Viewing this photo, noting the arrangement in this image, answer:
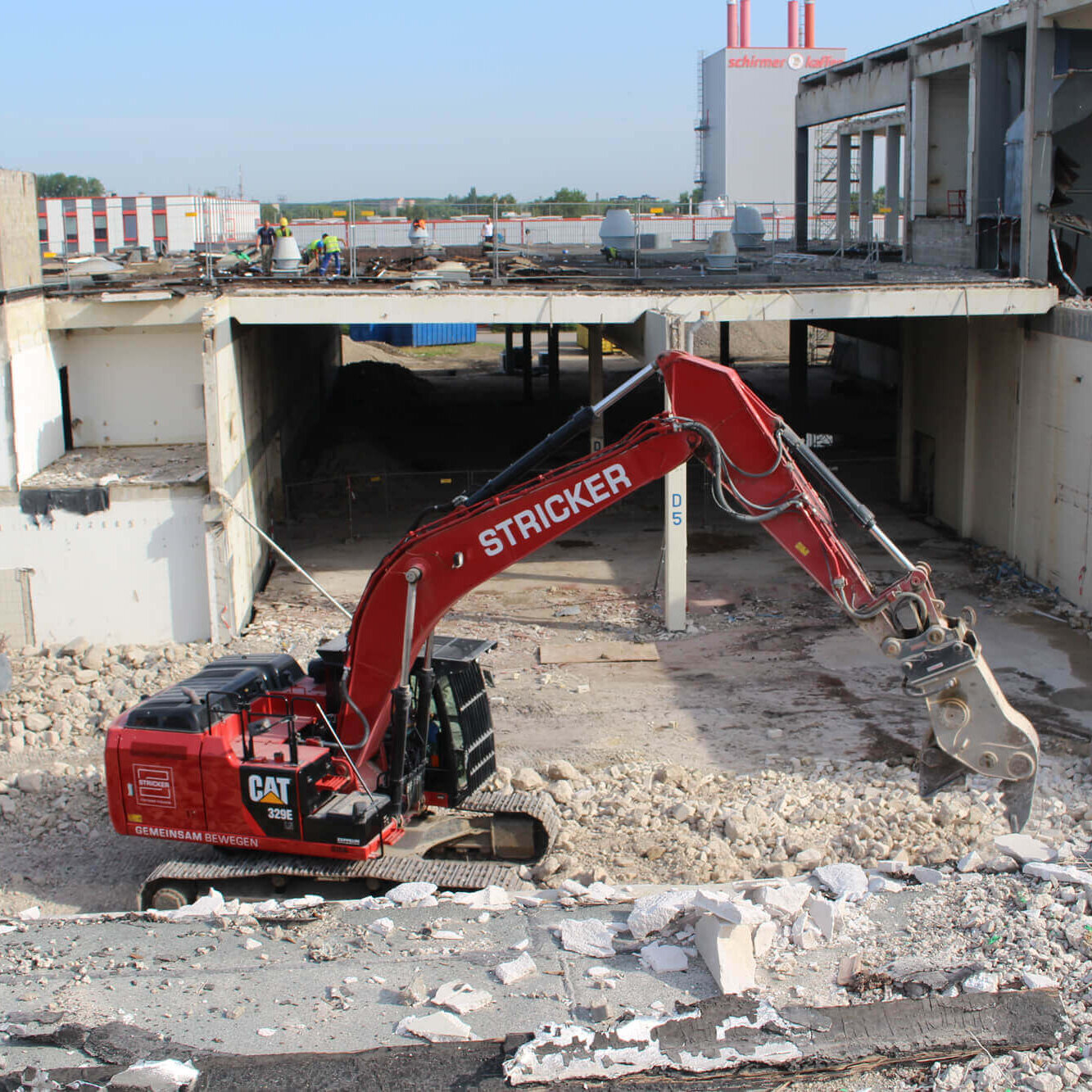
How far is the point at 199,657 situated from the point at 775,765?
8355mm

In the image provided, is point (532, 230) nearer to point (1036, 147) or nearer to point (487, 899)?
point (1036, 147)

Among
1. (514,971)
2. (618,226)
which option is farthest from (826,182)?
(514,971)

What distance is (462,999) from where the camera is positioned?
8445 millimetres

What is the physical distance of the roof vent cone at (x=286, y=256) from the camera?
24.5m

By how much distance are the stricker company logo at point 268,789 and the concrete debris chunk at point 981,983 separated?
17.7ft

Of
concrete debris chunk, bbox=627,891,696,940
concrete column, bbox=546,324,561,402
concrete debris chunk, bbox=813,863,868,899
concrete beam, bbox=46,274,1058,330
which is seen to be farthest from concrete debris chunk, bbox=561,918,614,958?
concrete column, bbox=546,324,561,402

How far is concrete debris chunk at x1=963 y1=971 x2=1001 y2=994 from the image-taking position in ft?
27.2

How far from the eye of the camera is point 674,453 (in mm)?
9797

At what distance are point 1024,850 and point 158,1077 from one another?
6762mm

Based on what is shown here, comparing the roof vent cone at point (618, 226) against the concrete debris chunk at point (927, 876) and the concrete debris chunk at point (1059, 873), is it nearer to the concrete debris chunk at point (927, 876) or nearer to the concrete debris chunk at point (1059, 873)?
the concrete debris chunk at point (927, 876)

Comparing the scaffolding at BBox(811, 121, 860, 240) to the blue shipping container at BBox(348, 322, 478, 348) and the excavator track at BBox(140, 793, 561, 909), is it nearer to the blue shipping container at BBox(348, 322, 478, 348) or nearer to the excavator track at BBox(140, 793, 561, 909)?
the blue shipping container at BBox(348, 322, 478, 348)

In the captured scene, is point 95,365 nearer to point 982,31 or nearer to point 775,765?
point 775,765

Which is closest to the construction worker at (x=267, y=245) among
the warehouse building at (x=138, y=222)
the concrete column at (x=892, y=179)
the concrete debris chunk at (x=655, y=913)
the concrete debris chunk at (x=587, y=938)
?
the warehouse building at (x=138, y=222)

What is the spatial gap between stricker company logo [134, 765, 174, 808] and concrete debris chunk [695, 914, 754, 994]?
4804 mm
